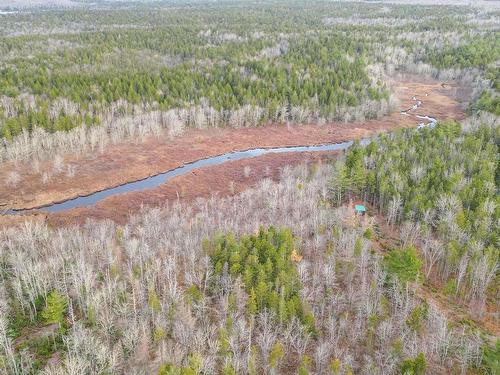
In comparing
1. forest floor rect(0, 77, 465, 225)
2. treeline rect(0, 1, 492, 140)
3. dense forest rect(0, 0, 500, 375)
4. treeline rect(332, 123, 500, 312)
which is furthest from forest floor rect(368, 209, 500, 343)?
treeline rect(0, 1, 492, 140)

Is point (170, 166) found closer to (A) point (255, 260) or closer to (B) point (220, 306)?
(A) point (255, 260)

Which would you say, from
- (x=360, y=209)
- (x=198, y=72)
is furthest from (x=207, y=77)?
(x=360, y=209)

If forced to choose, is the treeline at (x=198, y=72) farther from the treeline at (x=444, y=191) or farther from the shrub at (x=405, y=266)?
the shrub at (x=405, y=266)

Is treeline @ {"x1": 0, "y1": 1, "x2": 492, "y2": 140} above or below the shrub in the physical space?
above

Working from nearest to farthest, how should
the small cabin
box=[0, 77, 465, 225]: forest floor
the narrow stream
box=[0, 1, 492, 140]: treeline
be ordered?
1. the small cabin
2. box=[0, 77, 465, 225]: forest floor
3. the narrow stream
4. box=[0, 1, 492, 140]: treeline

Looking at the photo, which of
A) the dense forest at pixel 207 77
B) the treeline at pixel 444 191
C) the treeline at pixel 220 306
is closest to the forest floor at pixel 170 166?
the dense forest at pixel 207 77

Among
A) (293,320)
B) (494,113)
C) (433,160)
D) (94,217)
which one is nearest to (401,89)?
(494,113)

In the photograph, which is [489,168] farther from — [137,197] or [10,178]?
[10,178]

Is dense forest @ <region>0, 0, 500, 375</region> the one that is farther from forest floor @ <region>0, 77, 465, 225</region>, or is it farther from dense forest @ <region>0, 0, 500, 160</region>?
forest floor @ <region>0, 77, 465, 225</region>
